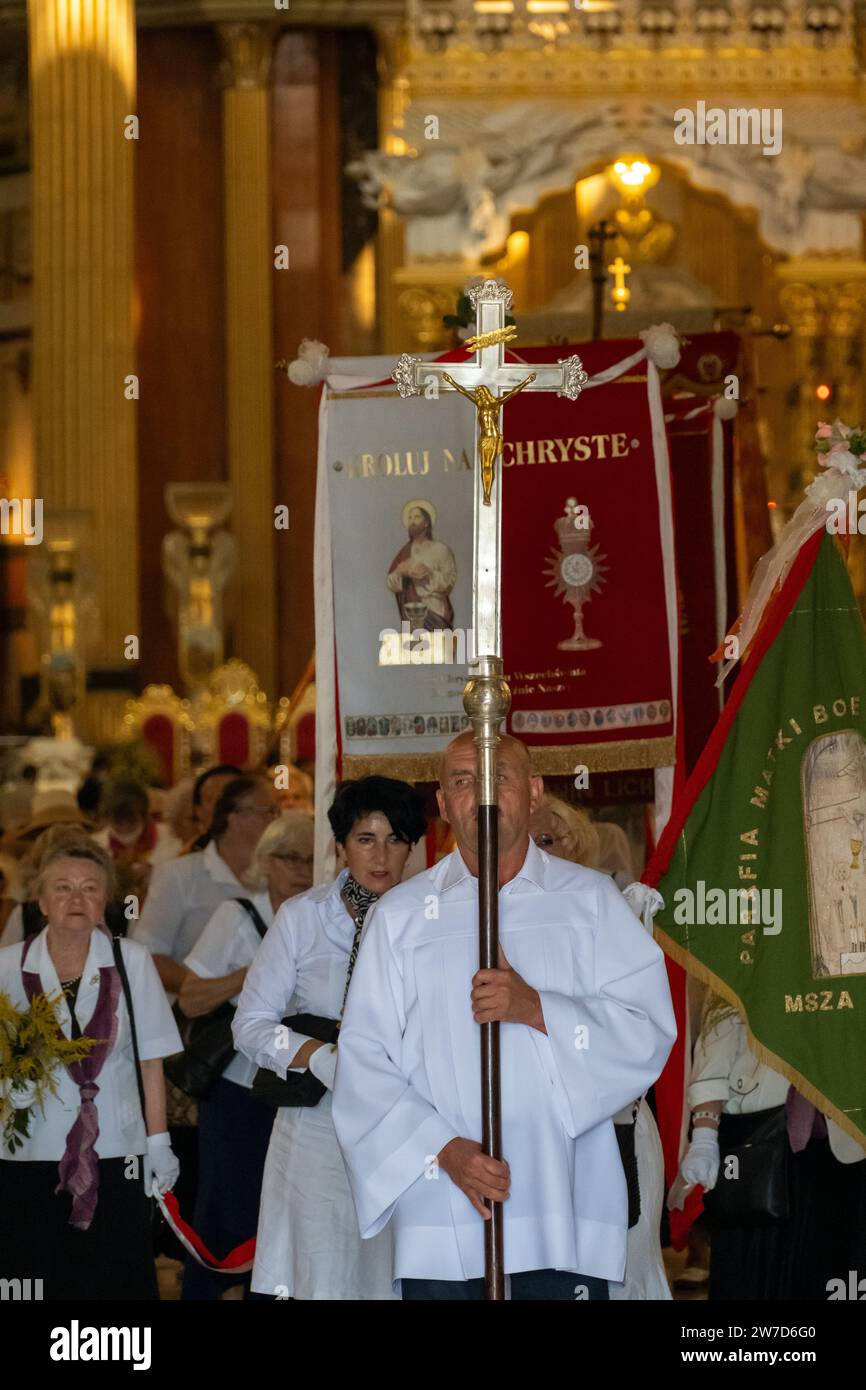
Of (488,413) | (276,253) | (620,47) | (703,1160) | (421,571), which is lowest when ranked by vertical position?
(703,1160)

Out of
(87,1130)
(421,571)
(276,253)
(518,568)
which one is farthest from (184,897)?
(276,253)

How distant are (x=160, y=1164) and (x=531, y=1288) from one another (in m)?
1.56

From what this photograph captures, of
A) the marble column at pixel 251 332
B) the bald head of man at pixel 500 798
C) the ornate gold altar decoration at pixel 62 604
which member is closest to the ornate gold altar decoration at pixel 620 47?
the marble column at pixel 251 332

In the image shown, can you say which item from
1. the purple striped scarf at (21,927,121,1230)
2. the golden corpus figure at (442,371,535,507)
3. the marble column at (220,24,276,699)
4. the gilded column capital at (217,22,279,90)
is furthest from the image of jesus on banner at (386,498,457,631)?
the gilded column capital at (217,22,279,90)

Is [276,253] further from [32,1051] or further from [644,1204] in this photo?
[644,1204]

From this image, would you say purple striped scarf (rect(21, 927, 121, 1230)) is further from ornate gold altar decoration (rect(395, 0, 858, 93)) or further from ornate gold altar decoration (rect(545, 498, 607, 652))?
ornate gold altar decoration (rect(395, 0, 858, 93))

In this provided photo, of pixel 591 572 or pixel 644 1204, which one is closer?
pixel 644 1204

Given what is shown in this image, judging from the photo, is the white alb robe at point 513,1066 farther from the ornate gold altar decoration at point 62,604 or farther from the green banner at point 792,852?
the ornate gold altar decoration at point 62,604

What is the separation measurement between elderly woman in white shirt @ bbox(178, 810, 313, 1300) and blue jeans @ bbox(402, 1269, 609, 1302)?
6.89 feet

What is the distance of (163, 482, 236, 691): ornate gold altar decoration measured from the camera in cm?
1716

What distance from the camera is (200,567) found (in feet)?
56.6

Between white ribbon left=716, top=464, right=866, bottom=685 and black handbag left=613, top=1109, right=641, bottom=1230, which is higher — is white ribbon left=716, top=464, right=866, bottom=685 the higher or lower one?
the higher one

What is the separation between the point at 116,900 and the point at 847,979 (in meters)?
2.34

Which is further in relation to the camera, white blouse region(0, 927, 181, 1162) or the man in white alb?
white blouse region(0, 927, 181, 1162)
